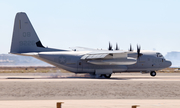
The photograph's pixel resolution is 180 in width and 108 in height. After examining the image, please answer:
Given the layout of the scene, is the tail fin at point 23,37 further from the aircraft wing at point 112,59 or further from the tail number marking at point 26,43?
the aircraft wing at point 112,59

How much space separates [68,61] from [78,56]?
1924mm

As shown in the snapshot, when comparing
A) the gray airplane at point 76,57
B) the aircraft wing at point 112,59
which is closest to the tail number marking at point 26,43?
the gray airplane at point 76,57

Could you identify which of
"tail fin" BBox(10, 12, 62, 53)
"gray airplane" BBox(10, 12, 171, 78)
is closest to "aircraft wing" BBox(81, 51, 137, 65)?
"gray airplane" BBox(10, 12, 171, 78)

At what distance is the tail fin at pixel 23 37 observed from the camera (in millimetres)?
45056

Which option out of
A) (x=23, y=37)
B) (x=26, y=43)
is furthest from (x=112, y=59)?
(x=23, y=37)

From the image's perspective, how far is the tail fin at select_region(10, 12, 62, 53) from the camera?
4506cm

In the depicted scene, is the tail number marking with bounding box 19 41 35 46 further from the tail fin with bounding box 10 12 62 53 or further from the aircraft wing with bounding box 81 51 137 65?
the aircraft wing with bounding box 81 51 137 65

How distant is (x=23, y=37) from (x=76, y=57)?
9467 millimetres

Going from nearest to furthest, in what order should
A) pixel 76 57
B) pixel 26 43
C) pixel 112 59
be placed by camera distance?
pixel 112 59
pixel 76 57
pixel 26 43

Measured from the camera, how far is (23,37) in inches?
1784

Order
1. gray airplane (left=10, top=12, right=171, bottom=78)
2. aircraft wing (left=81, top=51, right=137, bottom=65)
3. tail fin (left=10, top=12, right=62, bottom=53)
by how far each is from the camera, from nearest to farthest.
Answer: aircraft wing (left=81, top=51, right=137, bottom=65) < gray airplane (left=10, top=12, right=171, bottom=78) < tail fin (left=10, top=12, right=62, bottom=53)

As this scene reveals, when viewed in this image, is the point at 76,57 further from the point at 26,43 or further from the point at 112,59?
the point at 26,43
